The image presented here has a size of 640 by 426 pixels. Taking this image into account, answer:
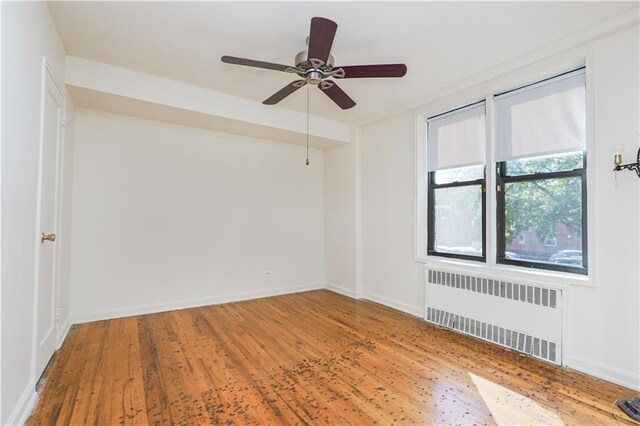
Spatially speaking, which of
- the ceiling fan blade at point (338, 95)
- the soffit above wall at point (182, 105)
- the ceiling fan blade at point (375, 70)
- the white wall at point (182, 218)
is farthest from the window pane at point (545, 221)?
the white wall at point (182, 218)

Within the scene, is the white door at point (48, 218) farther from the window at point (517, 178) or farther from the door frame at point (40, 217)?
the window at point (517, 178)

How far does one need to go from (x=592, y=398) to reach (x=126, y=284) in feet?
15.2

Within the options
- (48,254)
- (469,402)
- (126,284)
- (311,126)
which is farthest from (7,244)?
(311,126)

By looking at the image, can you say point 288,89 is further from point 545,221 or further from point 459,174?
point 545,221

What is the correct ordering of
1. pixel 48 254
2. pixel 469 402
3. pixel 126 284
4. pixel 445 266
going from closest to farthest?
pixel 469 402 → pixel 48 254 → pixel 445 266 → pixel 126 284

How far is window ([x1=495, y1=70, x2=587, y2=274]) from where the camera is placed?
2.67 m

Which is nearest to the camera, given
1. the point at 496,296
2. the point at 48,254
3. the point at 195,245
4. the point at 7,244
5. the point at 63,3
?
the point at 7,244

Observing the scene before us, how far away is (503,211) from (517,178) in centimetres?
36

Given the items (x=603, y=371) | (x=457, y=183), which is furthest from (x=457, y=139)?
(x=603, y=371)

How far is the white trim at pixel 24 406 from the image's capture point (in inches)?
67.8

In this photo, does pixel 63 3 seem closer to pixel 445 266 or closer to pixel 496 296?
pixel 445 266

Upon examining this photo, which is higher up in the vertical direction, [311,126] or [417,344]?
[311,126]

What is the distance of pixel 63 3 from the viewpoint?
2.21 metres

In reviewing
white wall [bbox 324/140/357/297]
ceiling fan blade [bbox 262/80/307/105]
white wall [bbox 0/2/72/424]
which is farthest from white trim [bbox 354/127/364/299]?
white wall [bbox 0/2/72/424]
